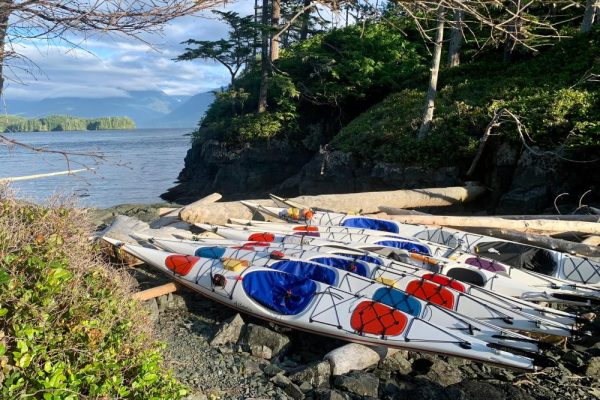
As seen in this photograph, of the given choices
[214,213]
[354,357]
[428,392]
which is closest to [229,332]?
[354,357]

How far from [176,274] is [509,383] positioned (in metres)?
4.79

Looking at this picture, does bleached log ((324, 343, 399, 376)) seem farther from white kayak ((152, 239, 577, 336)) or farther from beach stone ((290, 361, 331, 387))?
white kayak ((152, 239, 577, 336))

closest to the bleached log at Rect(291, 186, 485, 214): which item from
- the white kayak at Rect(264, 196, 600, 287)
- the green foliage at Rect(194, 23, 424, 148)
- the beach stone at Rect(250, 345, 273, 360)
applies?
the white kayak at Rect(264, 196, 600, 287)

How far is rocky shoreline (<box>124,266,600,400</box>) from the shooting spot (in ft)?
16.0

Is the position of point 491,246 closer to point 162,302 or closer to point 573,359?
point 573,359

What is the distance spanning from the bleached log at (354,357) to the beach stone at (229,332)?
1.32m

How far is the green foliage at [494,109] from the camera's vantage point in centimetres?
1270

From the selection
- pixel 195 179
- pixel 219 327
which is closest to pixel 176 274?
pixel 219 327

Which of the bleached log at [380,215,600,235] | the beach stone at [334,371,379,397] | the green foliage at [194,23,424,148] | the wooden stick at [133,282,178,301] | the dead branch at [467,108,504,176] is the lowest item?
the beach stone at [334,371,379,397]

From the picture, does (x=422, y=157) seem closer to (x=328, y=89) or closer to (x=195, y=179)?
(x=328, y=89)

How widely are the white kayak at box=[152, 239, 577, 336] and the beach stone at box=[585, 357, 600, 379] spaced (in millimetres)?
412

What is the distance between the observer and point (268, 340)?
5.93 m

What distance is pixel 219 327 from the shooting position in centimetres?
629

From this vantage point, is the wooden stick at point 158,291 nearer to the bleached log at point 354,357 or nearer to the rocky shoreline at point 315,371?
the rocky shoreline at point 315,371
